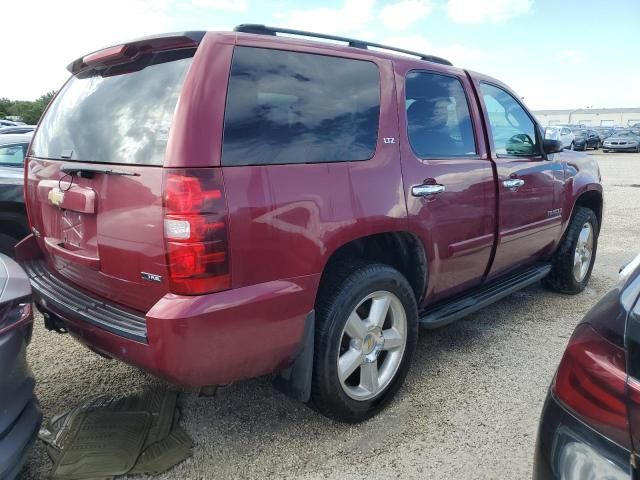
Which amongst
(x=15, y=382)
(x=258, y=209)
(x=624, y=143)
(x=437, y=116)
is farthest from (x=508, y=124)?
(x=624, y=143)

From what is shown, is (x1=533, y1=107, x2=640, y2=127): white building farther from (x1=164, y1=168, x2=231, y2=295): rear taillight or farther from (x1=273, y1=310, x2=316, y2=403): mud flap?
(x1=164, y1=168, x2=231, y2=295): rear taillight

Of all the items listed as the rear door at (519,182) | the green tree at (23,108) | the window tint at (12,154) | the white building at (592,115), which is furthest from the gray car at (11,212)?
the white building at (592,115)

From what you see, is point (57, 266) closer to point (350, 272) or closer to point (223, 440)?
point (223, 440)

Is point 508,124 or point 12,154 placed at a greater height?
point 508,124

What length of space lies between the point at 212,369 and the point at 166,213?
0.68 m

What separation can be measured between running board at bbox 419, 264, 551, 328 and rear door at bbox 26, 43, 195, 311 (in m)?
1.76

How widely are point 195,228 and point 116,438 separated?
1.31 metres

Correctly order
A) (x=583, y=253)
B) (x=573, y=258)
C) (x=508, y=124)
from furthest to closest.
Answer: (x=583, y=253) < (x=573, y=258) < (x=508, y=124)

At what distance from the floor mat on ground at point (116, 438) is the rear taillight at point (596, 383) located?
1820 mm

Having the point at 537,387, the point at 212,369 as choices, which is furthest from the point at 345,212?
the point at 537,387

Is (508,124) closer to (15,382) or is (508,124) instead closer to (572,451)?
(572,451)

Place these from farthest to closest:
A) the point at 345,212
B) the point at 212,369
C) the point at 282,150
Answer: the point at 345,212, the point at 282,150, the point at 212,369

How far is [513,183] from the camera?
3580 mm

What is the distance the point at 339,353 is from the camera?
2529 millimetres
